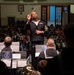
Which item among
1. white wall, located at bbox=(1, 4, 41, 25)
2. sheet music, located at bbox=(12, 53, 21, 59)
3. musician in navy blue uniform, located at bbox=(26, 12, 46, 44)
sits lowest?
sheet music, located at bbox=(12, 53, 21, 59)

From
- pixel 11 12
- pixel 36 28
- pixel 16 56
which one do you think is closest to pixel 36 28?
pixel 36 28

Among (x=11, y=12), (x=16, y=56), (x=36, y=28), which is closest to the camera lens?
(x=16, y=56)

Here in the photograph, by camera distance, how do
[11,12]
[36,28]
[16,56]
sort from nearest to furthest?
1. [16,56]
2. [36,28]
3. [11,12]

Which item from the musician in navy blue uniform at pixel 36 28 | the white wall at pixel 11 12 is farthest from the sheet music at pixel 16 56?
the white wall at pixel 11 12

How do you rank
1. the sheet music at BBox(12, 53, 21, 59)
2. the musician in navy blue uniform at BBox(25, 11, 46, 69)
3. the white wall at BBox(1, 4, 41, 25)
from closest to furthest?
the sheet music at BBox(12, 53, 21, 59), the musician in navy blue uniform at BBox(25, 11, 46, 69), the white wall at BBox(1, 4, 41, 25)

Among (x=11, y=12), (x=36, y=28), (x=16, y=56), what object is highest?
(x=11, y=12)

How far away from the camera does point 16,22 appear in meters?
22.3

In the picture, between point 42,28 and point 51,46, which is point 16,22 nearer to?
point 42,28

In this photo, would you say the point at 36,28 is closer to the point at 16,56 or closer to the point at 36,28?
the point at 36,28

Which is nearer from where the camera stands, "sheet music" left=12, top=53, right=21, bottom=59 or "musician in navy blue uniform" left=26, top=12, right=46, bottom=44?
"sheet music" left=12, top=53, right=21, bottom=59

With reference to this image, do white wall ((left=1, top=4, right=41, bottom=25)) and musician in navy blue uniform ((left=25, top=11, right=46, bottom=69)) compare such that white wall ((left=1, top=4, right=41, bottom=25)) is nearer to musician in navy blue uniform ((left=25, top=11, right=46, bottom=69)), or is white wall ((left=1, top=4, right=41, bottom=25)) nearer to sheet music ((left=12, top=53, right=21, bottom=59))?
musician in navy blue uniform ((left=25, top=11, right=46, bottom=69))

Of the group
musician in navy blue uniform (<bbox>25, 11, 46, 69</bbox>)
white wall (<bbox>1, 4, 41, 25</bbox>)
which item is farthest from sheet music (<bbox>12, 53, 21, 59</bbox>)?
white wall (<bbox>1, 4, 41, 25</bbox>)

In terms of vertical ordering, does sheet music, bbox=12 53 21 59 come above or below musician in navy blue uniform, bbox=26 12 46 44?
below

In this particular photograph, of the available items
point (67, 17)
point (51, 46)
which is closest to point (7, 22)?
point (67, 17)
